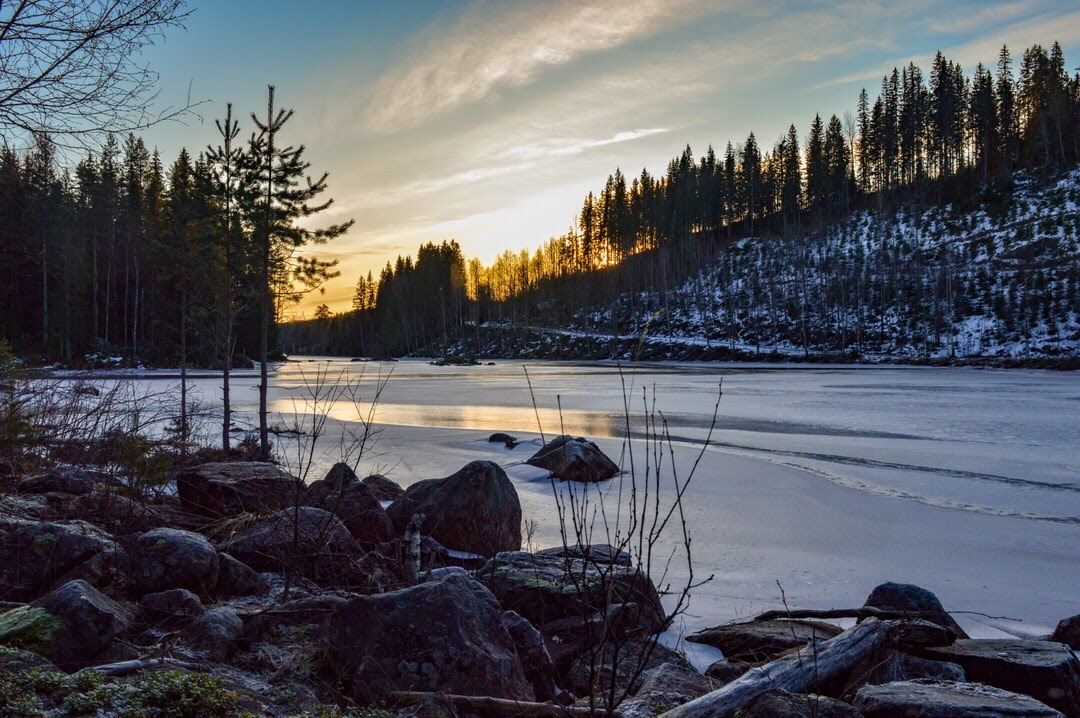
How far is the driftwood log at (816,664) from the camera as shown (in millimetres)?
2742

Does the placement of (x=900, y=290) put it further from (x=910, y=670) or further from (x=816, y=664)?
(x=816, y=664)

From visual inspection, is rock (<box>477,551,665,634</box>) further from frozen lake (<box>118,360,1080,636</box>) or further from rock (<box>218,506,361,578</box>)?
rock (<box>218,506,361,578</box>)

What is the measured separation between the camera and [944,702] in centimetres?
269

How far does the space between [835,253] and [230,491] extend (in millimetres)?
77666

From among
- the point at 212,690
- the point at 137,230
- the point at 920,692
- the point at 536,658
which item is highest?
the point at 137,230

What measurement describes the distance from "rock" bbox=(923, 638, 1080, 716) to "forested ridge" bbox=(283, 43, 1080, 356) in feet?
165

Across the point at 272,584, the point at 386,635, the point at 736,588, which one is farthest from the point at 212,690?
the point at 736,588

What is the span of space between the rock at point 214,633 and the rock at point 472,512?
357cm

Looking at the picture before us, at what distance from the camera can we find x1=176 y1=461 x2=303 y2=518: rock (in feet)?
21.6

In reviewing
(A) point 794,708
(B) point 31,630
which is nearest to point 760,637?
(A) point 794,708

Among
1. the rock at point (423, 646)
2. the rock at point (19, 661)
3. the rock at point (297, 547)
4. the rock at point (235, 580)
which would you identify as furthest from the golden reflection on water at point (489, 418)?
the rock at point (19, 661)

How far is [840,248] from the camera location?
76688mm

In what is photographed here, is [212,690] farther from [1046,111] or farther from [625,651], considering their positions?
[1046,111]

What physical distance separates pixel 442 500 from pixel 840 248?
Result: 80.8 meters
